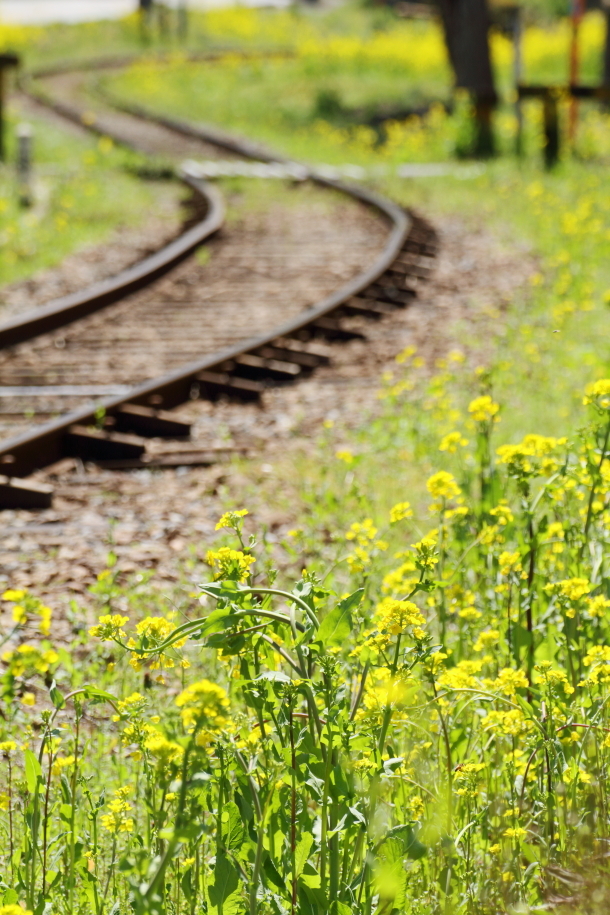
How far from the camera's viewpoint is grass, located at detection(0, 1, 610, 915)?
212 cm

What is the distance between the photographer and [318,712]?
7.39 ft

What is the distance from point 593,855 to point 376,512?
2.78 meters

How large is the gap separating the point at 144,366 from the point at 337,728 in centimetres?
519

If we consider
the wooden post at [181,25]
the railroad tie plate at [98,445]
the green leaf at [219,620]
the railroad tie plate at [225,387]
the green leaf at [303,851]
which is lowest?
the green leaf at [303,851]

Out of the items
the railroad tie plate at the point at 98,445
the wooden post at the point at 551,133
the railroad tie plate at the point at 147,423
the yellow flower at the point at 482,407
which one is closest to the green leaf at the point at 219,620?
the yellow flower at the point at 482,407

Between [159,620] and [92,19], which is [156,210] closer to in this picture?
[159,620]

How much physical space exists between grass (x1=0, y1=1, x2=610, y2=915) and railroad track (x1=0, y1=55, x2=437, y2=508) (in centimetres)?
111

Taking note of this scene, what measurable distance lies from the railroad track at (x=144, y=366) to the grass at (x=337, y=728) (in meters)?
1.11

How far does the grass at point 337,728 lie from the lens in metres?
2.12

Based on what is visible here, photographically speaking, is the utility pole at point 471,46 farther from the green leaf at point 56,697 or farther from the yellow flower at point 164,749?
the yellow flower at point 164,749

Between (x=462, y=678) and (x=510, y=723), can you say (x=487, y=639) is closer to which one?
(x=462, y=678)

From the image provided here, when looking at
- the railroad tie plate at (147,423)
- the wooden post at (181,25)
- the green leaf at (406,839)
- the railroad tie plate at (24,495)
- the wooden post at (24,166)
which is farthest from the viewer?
the wooden post at (181,25)

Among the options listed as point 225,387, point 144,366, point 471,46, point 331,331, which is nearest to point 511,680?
point 225,387

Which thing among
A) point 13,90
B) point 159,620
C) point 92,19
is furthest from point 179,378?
point 92,19
